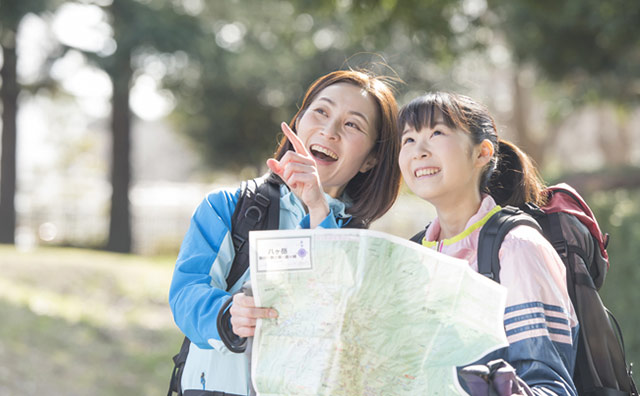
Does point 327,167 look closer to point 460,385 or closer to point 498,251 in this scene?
point 498,251

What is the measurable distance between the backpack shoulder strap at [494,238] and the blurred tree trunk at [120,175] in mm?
15565

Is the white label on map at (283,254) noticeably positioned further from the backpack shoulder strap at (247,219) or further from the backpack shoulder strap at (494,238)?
the backpack shoulder strap at (247,219)

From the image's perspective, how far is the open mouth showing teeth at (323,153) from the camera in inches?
83.7

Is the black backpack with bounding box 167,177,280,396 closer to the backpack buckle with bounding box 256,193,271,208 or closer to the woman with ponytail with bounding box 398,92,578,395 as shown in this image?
the backpack buckle with bounding box 256,193,271,208

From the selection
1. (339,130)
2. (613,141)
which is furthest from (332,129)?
(613,141)

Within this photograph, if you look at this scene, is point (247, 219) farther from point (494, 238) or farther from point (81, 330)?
point (81, 330)

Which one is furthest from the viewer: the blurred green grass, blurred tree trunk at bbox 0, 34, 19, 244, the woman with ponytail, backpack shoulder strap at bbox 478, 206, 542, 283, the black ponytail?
blurred tree trunk at bbox 0, 34, 19, 244

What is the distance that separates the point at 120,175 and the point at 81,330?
34.0 feet

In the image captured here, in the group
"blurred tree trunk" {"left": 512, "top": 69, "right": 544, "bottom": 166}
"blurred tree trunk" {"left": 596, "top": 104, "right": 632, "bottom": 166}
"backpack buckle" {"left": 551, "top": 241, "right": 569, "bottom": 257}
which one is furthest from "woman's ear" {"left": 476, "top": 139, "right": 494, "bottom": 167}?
"blurred tree trunk" {"left": 596, "top": 104, "right": 632, "bottom": 166}

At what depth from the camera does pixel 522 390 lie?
1.34 metres

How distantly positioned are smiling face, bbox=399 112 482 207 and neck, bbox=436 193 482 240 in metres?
0.02

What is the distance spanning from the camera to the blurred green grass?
6.07m

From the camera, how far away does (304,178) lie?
5.56 feet

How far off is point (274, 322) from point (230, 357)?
0.61 m
